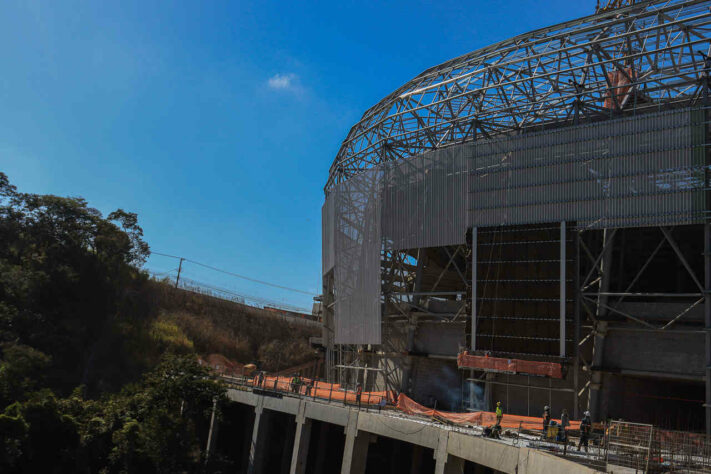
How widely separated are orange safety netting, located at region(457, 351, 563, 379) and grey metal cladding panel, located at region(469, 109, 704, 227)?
6462 mm

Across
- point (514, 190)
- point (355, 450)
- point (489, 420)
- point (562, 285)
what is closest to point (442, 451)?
point (489, 420)

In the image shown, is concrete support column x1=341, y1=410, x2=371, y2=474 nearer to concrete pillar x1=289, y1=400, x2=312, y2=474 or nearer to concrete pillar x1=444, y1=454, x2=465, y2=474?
concrete pillar x1=289, y1=400, x2=312, y2=474

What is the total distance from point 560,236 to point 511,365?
6.29 m

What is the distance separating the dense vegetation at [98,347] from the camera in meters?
28.3

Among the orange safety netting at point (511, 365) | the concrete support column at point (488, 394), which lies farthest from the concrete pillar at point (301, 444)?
the concrete support column at point (488, 394)

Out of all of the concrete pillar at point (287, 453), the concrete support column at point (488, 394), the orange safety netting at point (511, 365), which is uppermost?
the orange safety netting at point (511, 365)

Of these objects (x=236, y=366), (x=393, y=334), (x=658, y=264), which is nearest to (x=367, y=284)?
(x=393, y=334)

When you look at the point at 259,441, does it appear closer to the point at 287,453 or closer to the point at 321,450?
the point at 287,453

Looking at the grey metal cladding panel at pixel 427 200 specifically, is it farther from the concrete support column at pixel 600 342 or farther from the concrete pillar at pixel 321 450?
the concrete pillar at pixel 321 450

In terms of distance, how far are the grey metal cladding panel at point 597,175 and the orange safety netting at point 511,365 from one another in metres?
6.46

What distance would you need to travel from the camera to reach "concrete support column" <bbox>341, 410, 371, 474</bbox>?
26.5 meters

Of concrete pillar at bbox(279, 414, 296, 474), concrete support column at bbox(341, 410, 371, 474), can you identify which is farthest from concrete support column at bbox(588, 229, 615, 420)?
concrete pillar at bbox(279, 414, 296, 474)

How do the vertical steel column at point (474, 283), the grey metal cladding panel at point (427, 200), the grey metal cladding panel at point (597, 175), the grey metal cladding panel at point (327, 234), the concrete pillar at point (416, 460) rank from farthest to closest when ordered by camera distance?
1. the grey metal cladding panel at point (327, 234)
2. the concrete pillar at point (416, 460)
3. the grey metal cladding panel at point (427, 200)
4. the vertical steel column at point (474, 283)
5. the grey metal cladding panel at point (597, 175)

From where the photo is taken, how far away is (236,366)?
203ft
